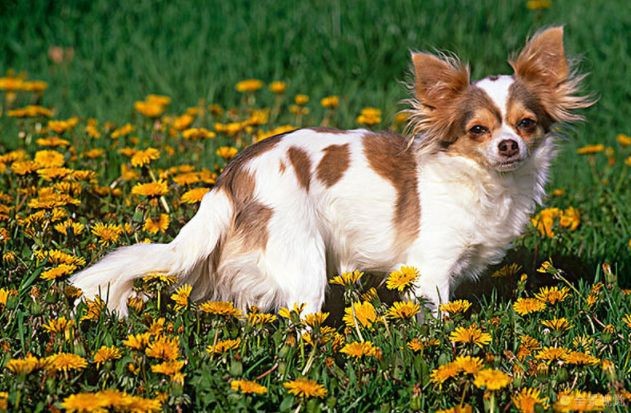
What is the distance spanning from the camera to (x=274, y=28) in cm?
767

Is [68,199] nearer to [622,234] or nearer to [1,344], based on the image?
[1,344]

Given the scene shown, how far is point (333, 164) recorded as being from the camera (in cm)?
407

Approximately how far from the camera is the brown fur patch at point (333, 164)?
4051 millimetres

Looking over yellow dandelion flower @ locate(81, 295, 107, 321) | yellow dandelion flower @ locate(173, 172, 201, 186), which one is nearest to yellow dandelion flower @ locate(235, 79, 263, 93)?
yellow dandelion flower @ locate(173, 172, 201, 186)

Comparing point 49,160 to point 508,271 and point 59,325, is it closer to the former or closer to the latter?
point 59,325

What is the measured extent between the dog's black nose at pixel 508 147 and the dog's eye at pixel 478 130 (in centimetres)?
14

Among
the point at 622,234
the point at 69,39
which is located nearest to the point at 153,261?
the point at 622,234

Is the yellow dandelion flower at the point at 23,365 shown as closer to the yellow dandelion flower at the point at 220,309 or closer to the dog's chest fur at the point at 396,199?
the yellow dandelion flower at the point at 220,309

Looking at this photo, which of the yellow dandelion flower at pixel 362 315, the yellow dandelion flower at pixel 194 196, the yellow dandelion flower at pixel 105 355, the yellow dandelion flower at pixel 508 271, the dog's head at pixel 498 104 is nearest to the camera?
the yellow dandelion flower at pixel 105 355

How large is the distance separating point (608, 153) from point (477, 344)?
3415 mm

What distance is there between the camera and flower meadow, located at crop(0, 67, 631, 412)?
2.94 meters

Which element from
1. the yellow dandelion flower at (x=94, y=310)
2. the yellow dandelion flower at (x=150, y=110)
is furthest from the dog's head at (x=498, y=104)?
the yellow dandelion flower at (x=150, y=110)

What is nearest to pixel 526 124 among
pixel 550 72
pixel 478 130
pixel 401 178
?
pixel 478 130

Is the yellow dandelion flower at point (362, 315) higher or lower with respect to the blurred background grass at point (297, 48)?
higher
